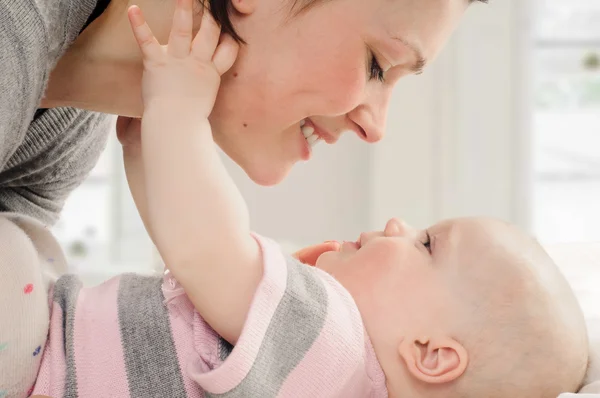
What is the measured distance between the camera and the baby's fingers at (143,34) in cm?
88

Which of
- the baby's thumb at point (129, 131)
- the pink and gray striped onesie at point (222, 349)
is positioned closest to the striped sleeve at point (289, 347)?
the pink and gray striped onesie at point (222, 349)

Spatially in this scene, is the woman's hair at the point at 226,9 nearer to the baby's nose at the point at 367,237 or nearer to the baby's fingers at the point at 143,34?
the baby's fingers at the point at 143,34

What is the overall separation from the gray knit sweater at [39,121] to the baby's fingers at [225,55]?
173mm

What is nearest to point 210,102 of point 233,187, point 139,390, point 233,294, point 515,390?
point 233,187

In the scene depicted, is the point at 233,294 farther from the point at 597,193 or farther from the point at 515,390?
the point at 597,193

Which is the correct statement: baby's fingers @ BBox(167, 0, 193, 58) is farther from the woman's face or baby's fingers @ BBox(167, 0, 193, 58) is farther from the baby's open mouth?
the baby's open mouth

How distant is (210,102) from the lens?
2.94 ft

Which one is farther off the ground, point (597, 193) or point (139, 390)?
point (139, 390)

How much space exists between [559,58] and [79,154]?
5.50ft

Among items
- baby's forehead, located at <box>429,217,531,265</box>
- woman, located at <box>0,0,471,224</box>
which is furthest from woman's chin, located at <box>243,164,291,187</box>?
baby's forehead, located at <box>429,217,531,265</box>

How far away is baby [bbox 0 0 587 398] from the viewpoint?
81 centimetres

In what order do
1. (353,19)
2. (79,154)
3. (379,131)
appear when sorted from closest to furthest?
1. (353,19)
2. (379,131)
3. (79,154)

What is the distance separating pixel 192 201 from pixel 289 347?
0.19m

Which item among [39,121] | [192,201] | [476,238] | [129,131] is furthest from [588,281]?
[39,121]
